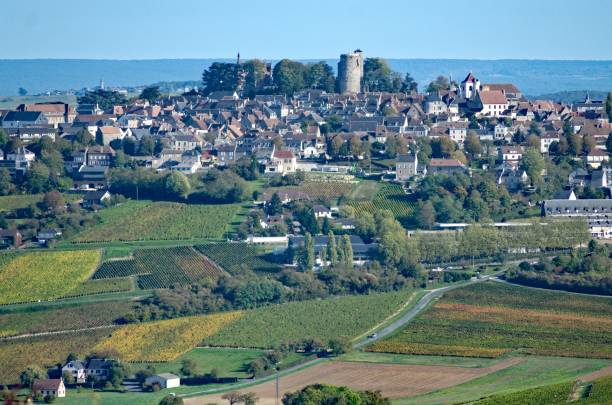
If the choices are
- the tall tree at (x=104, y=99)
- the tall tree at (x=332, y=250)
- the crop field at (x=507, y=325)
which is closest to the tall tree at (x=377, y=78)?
the tall tree at (x=104, y=99)

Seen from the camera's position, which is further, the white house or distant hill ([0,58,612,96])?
distant hill ([0,58,612,96])

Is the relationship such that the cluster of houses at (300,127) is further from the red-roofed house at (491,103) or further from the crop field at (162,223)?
the crop field at (162,223)

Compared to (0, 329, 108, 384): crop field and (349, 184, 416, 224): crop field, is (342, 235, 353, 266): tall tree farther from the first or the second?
(0, 329, 108, 384): crop field

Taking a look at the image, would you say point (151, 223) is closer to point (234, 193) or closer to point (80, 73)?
point (234, 193)

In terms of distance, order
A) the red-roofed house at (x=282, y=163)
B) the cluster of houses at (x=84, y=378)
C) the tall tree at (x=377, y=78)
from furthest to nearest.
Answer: the tall tree at (x=377, y=78) < the red-roofed house at (x=282, y=163) < the cluster of houses at (x=84, y=378)

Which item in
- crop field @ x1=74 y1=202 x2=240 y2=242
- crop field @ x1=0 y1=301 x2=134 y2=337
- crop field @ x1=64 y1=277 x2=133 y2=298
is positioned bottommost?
crop field @ x1=0 y1=301 x2=134 y2=337

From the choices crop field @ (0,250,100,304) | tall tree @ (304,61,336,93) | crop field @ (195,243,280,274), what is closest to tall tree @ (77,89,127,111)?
tall tree @ (304,61,336,93)
